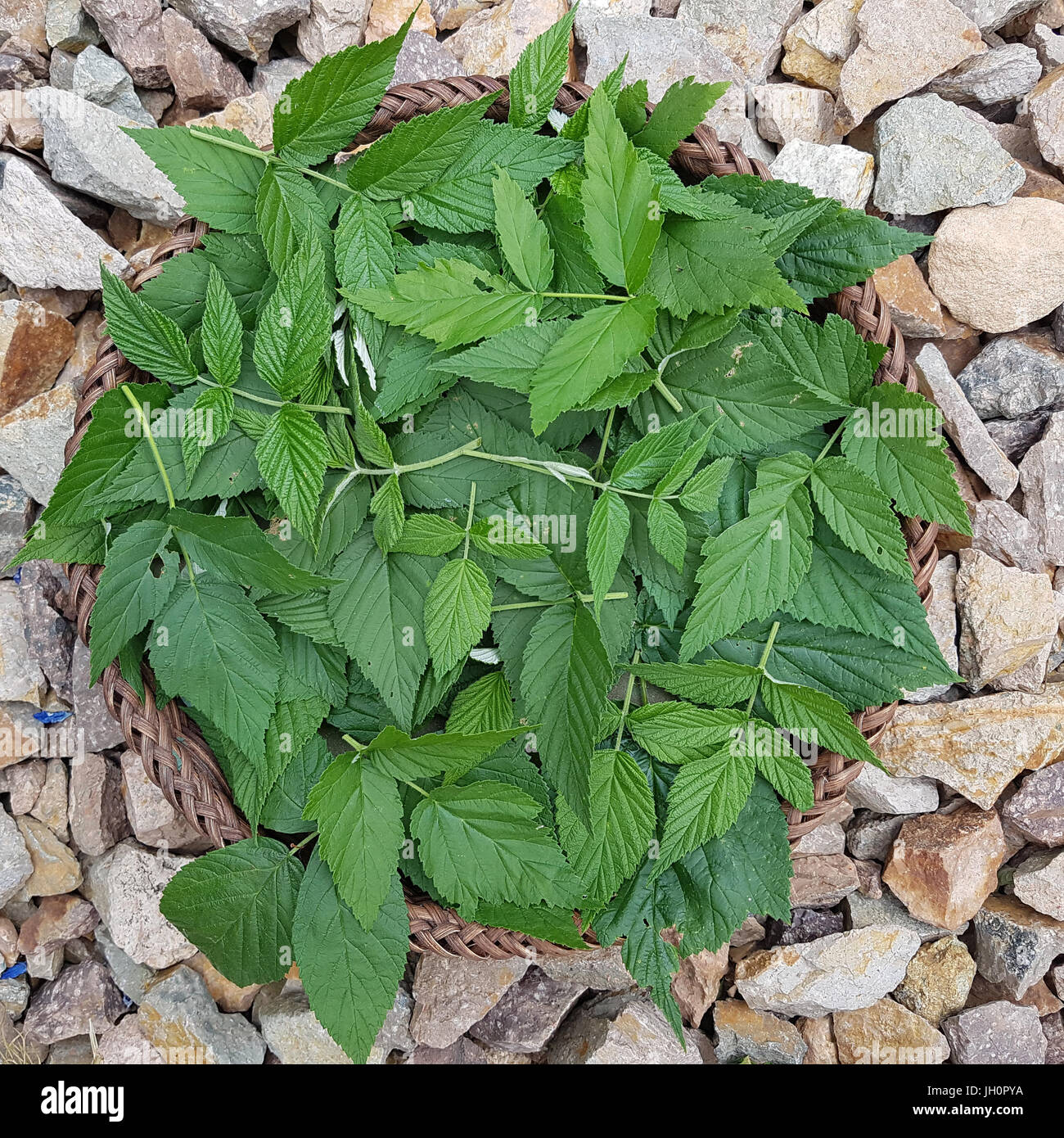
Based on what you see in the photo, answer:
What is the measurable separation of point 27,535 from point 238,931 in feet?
1.97

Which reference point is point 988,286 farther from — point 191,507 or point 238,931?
point 238,931

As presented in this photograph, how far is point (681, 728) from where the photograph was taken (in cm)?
120

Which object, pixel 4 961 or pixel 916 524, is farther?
pixel 4 961

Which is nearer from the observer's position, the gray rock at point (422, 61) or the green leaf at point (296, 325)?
the green leaf at point (296, 325)

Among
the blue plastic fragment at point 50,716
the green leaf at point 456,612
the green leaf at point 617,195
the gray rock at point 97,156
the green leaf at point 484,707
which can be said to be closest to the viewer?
the green leaf at point 617,195

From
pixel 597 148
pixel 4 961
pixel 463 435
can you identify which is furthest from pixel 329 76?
pixel 4 961

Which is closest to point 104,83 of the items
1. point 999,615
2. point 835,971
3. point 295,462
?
point 295,462

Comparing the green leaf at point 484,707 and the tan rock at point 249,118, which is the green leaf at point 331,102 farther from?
the green leaf at point 484,707

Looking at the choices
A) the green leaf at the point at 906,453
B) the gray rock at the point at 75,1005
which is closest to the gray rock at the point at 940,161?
the green leaf at the point at 906,453

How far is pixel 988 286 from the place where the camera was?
1.42 metres

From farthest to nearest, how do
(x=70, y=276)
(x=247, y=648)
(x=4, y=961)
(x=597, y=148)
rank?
(x=4, y=961) < (x=70, y=276) < (x=247, y=648) < (x=597, y=148)

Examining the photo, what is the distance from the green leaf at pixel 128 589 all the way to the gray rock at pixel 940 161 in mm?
1221

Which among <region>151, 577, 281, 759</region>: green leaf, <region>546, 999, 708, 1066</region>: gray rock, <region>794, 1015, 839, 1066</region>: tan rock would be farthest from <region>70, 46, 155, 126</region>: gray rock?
<region>794, 1015, 839, 1066</region>: tan rock

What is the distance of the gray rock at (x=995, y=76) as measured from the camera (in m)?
1.46
